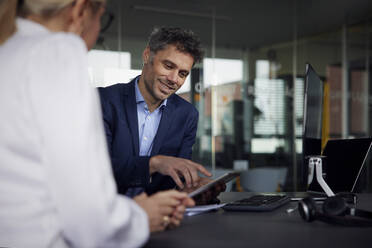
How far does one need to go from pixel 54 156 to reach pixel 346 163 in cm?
169

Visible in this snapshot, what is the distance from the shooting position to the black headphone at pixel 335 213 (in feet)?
4.57

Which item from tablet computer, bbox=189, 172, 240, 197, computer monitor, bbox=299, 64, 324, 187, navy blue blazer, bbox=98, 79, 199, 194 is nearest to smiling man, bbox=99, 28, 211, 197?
navy blue blazer, bbox=98, 79, 199, 194

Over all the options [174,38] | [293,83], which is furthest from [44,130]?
[293,83]

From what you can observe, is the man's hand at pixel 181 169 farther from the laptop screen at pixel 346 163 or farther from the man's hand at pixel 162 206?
the laptop screen at pixel 346 163

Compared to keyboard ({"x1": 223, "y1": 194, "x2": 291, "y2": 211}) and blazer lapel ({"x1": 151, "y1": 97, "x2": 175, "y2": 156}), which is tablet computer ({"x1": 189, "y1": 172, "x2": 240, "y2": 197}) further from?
blazer lapel ({"x1": 151, "y1": 97, "x2": 175, "y2": 156})

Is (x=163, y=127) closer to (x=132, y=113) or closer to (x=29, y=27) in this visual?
(x=132, y=113)

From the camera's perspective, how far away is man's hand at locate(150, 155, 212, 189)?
65.9 inches

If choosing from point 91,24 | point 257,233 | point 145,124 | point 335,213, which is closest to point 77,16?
point 91,24

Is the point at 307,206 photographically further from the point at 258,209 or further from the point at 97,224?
the point at 97,224

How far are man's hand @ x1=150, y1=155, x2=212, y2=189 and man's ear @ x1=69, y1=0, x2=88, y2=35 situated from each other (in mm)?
775

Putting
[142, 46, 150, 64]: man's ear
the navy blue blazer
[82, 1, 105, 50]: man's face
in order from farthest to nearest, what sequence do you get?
[142, 46, 150, 64]: man's ear < the navy blue blazer < [82, 1, 105, 50]: man's face

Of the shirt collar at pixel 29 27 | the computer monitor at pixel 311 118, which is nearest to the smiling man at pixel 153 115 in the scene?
the computer monitor at pixel 311 118

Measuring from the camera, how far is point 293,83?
6.99 meters

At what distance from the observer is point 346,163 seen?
6.98 feet
